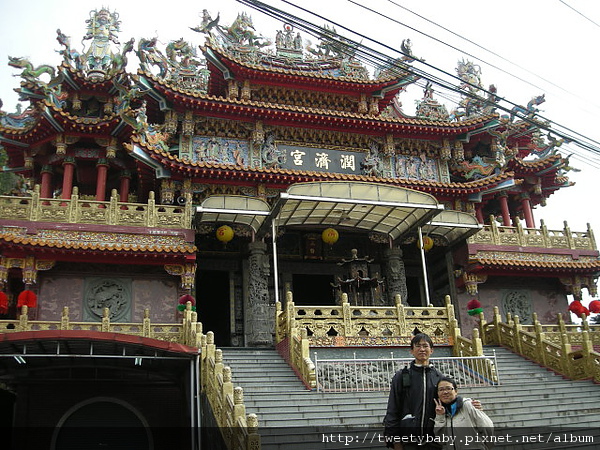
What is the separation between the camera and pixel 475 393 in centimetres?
1207

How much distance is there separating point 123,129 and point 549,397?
15149 millimetres

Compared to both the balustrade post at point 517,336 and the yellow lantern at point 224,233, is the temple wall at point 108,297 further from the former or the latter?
the balustrade post at point 517,336

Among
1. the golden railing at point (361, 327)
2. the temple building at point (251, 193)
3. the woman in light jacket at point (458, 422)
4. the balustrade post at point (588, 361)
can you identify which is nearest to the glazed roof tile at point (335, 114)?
the temple building at point (251, 193)

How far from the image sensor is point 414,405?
217 inches

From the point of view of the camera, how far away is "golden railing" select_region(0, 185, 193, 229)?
16.7m

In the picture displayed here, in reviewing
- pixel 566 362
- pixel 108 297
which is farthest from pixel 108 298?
pixel 566 362

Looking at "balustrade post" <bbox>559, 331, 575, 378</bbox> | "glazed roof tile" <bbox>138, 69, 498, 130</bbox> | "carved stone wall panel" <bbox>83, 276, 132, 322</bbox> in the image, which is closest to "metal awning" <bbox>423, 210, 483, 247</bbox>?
"glazed roof tile" <bbox>138, 69, 498, 130</bbox>

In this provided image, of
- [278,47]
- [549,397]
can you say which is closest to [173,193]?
[278,47]

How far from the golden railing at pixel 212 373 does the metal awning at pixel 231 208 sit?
3.05 m

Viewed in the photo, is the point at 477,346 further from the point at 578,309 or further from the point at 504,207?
the point at 504,207

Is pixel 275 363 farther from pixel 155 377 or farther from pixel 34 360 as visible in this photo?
pixel 34 360

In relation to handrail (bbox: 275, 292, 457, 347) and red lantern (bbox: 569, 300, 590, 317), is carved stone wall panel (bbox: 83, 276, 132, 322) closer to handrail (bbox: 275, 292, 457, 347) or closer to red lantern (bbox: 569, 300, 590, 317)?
handrail (bbox: 275, 292, 457, 347)

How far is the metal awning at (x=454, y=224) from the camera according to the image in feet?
61.0

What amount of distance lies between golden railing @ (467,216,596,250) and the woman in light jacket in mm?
15332
